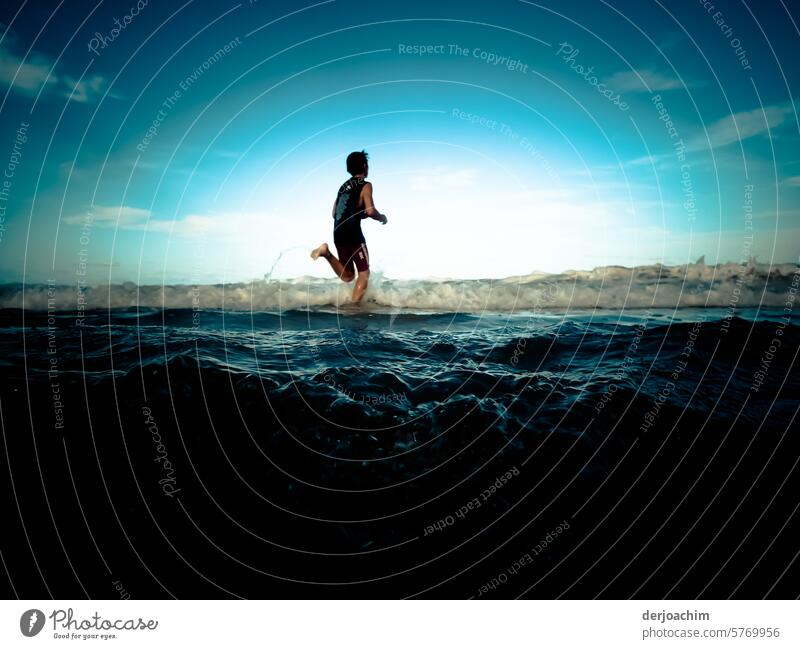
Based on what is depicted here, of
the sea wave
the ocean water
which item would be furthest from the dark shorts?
the ocean water

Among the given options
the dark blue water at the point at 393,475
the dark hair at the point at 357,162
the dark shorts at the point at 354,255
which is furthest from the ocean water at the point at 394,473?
the dark hair at the point at 357,162

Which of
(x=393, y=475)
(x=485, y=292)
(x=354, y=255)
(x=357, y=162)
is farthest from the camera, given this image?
(x=485, y=292)

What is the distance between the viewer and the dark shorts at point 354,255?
753 centimetres

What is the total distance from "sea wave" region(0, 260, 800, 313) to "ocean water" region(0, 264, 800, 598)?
4030mm

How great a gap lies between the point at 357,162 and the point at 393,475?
19.2ft

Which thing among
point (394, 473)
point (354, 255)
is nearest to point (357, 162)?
point (354, 255)

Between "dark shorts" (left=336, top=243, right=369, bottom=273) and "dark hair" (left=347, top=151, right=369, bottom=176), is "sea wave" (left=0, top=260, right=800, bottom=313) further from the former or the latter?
"dark hair" (left=347, top=151, right=369, bottom=176)

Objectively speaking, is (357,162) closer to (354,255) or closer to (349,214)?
(349,214)

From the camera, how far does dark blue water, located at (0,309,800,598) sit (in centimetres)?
255

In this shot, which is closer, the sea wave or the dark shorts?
the dark shorts

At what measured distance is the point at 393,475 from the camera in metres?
2.99

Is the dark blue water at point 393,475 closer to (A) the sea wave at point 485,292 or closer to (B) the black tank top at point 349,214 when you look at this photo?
(B) the black tank top at point 349,214
